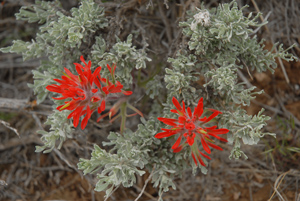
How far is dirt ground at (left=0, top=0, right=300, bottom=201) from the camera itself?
7.86 ft

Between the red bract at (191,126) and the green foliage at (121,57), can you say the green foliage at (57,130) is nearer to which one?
the green foliage at (121,57)

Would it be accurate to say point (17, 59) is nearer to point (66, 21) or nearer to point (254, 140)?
point (66, 21)

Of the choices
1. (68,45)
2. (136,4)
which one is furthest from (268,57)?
(68,45)

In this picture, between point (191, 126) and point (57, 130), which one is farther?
point (57, 130)

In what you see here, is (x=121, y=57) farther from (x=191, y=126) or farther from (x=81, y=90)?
(x=191, y=126)

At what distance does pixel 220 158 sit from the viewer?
2.58 metres

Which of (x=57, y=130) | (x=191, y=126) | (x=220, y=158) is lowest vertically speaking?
(x=220, y=158)

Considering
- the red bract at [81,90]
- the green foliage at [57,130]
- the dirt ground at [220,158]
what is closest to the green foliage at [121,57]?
the red bract at [81,90]

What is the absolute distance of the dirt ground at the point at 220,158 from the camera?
7.86 ft

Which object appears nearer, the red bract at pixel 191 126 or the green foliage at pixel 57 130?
the red bract at pixel 191 126

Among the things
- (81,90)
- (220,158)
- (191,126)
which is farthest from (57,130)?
(220,158)

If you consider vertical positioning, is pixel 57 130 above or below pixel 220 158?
above

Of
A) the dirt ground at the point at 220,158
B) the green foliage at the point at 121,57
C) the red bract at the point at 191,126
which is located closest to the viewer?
the red bract at the point at 191,126

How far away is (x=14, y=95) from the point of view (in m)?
3.01
